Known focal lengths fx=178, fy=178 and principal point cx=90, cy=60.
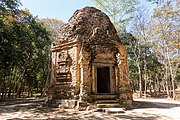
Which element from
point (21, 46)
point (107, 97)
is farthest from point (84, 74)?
point (21, 46)

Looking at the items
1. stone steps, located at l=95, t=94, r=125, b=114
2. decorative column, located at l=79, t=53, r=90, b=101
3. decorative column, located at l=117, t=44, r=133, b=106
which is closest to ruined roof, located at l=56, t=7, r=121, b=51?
decorative column, located at l=79, t=53, r=90, b=101

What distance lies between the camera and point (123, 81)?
10.4 meters

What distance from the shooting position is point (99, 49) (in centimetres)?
1050

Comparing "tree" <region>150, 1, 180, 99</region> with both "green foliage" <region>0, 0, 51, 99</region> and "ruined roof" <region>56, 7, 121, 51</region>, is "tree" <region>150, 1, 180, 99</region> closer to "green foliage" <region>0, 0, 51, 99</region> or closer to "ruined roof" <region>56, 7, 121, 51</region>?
"ruined roof" <region>56, 7, 121, 51</region>

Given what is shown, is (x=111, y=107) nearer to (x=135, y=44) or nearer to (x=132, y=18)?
(x=132, y=18)

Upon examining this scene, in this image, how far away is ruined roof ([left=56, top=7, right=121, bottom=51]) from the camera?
10625 millimetres

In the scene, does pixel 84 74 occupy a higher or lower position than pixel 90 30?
lower

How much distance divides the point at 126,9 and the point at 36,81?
16996 mm

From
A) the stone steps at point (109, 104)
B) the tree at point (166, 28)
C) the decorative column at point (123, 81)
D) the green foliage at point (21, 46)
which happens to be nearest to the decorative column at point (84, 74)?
the stone steps at point (109, 104)

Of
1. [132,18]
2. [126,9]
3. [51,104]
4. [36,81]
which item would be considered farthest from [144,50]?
[51,104]

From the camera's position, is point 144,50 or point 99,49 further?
point 144,50

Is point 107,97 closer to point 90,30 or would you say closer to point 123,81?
point 123,81

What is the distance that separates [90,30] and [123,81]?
12.3 feet

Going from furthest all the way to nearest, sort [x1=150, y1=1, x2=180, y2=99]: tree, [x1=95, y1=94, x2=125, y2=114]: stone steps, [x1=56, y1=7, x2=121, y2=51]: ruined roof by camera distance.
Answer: [x1=150, y1=1, x2=180, y2=99]: tree, [x1=56, y1=7, x2=121, y2=51]: ruined roof, [x1=95, y1=94, x2=125, y2=114]: stone steps
